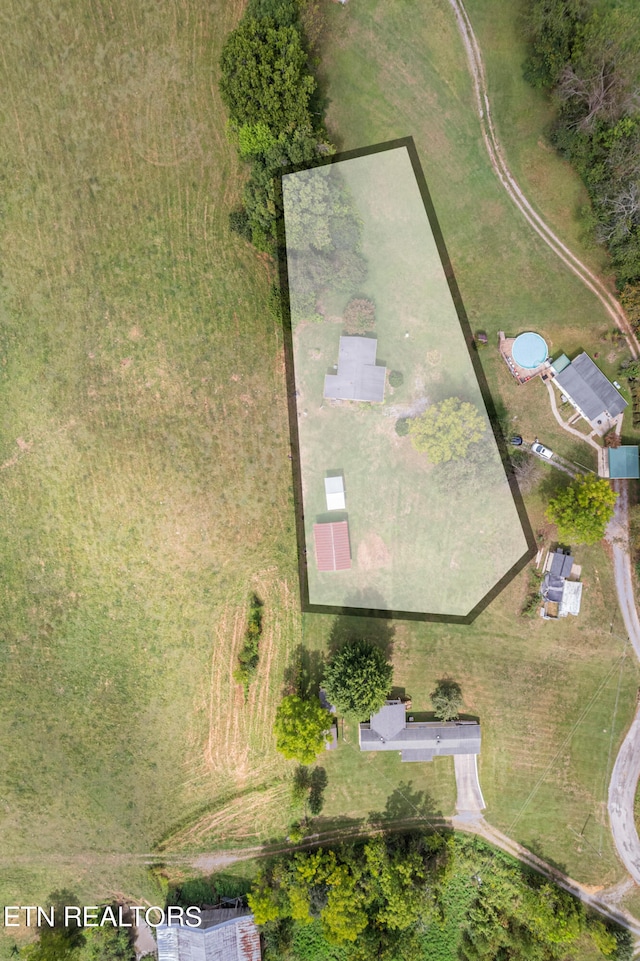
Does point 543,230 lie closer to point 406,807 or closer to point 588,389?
point 588,389

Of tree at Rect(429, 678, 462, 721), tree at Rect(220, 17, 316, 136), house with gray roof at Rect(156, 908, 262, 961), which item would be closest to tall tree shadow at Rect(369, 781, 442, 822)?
tree at Rect(429, 678, 462, 721)

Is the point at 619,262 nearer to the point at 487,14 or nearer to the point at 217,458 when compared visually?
the point at 487,14

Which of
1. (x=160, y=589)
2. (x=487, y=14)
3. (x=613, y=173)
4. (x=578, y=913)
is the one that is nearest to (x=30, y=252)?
(x=160, y=589)

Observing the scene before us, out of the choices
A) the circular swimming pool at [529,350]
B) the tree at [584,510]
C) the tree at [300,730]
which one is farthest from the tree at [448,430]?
the tree at [300,730]

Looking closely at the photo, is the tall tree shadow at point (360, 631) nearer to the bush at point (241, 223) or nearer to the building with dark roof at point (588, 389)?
Answer: the building with dark roof at point (588, 389)

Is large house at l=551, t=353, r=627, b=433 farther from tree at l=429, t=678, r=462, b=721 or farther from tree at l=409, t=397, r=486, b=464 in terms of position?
tree at l=429, t=678, r=462, b=721

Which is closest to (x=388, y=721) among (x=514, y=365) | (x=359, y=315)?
(x=514, y=365)
